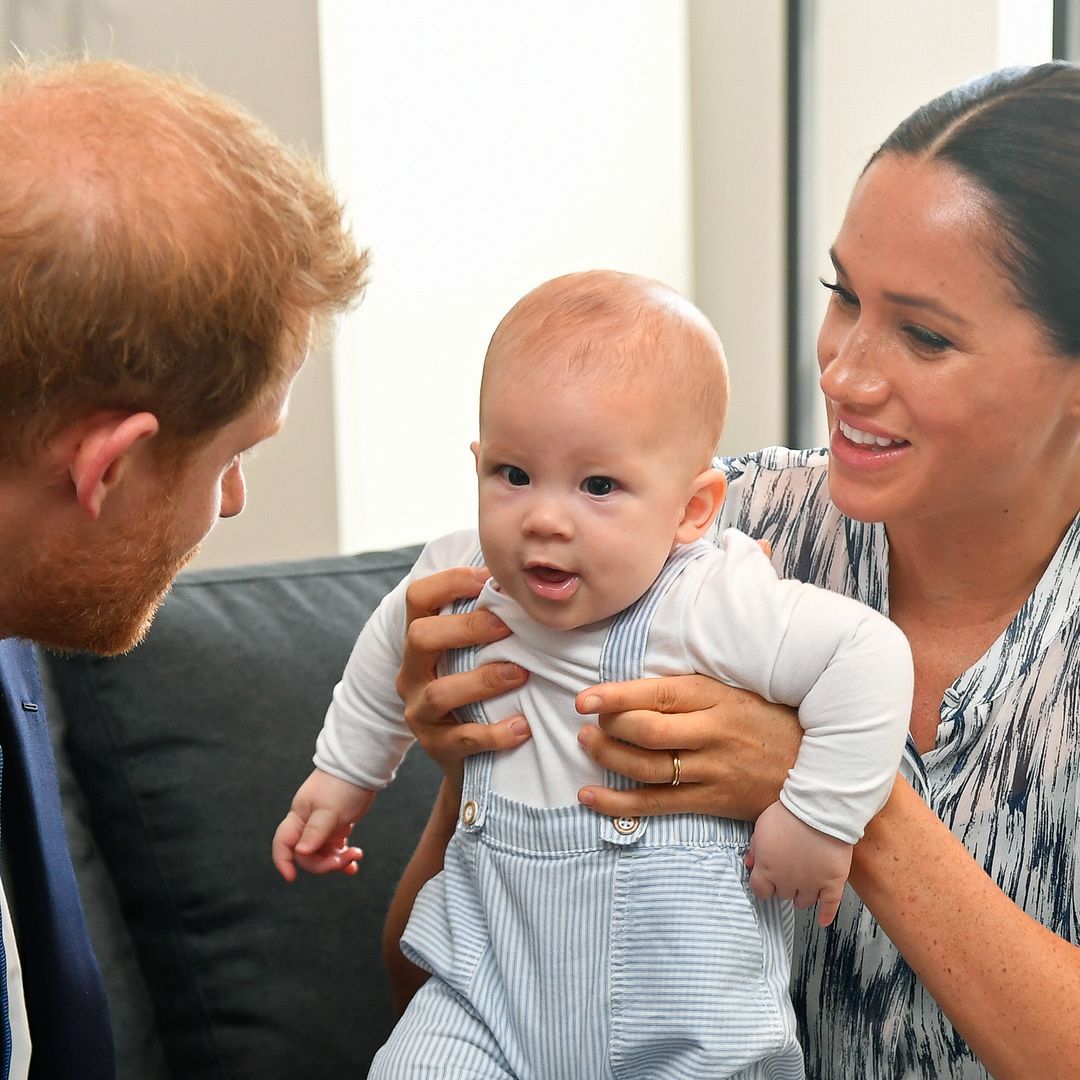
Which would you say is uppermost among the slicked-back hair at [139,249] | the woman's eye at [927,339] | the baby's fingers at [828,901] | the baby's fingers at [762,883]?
the slicked-back hair at [139,249]

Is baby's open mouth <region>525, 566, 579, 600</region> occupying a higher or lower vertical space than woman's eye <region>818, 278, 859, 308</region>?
lower

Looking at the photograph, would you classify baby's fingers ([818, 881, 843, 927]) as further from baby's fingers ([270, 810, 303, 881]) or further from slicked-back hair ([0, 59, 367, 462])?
slicked-back hair ([0, 59, 367, 462])

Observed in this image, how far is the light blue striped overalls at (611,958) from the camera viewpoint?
4.02 feet

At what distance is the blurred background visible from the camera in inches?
130

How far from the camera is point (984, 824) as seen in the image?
1.48 metres

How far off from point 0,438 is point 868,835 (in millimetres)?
862

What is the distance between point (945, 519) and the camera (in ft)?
5.20

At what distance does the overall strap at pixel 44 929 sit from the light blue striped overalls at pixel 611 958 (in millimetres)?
472

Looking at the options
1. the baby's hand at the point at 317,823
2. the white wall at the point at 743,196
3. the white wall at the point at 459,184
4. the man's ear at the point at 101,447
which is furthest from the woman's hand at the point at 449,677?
the white wall at the point at 743,196

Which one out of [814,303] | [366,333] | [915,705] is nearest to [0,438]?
[915,705]

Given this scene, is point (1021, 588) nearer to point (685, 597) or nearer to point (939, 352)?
point (939, 352)

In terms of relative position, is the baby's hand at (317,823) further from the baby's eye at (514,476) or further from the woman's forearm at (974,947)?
the woman's forearm at (974,947)

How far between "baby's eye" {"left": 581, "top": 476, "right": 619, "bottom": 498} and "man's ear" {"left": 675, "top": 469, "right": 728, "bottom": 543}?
0.31ft

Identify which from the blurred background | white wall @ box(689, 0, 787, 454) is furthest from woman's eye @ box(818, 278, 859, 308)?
white wall @ box(689, 0, 787, 454)
